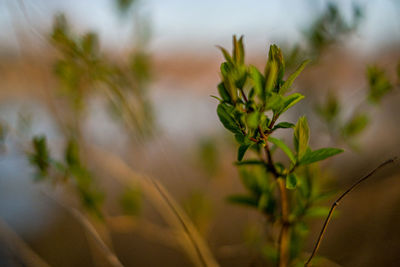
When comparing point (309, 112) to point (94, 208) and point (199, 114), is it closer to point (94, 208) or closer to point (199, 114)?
point (94, 208)

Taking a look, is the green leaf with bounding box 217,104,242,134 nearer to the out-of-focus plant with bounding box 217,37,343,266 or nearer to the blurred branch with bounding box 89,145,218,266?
the out-of-focus plant with bounding box 217,37,343,266

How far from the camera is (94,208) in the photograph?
0.69m

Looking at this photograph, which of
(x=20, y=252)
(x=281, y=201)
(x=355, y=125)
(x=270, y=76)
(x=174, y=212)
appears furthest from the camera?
(x=20, y=252)

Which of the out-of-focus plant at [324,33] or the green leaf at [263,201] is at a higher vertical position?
the out-of-focus plant at [324,33]

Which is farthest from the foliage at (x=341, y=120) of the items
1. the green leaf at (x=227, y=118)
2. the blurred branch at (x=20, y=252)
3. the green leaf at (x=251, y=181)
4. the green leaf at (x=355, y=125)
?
the blurred branch at (x=20, y=252)

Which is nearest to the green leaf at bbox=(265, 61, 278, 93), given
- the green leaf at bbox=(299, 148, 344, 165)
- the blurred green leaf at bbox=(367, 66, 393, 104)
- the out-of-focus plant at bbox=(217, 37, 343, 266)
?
the out-of-focus plant at bbox=(217, 37, 343, 266)

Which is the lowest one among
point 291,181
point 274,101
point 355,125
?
point 355,125

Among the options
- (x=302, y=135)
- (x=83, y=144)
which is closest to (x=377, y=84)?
(x=302, y=135)

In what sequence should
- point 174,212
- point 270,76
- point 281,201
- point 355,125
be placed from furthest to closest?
1. point 355,125
2. point 174,212
3. point 281,201
4. point 270,76

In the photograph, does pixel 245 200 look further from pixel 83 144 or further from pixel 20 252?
pixel 20 252

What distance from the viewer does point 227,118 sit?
345mm

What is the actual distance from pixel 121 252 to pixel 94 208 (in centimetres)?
104

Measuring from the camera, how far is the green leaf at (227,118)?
1.12 feet

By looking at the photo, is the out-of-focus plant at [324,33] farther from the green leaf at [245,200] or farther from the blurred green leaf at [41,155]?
the blurred green leaf at [41,155]
